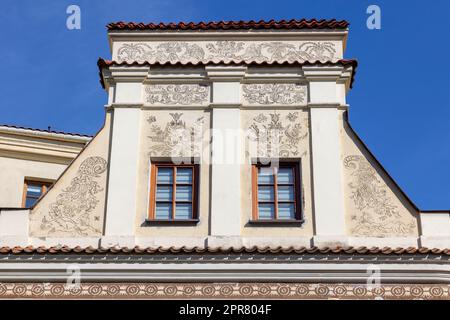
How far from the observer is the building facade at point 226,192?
13.3 m

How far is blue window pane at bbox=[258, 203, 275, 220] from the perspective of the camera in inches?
561

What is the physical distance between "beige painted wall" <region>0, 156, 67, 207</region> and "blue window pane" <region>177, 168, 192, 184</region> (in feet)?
16.5

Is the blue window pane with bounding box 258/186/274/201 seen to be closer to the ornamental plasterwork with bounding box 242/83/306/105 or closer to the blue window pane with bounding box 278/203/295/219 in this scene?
the blue window pane with bounding box 278/203/295/219

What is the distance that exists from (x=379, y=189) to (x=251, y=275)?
2899mm

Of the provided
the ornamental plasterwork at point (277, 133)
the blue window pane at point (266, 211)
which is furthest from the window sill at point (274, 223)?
the ornamental plasterwork at point (277, 133)

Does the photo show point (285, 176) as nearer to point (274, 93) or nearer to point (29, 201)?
point (274, 93)

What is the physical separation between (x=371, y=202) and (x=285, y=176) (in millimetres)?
1601

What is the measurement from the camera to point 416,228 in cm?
1405

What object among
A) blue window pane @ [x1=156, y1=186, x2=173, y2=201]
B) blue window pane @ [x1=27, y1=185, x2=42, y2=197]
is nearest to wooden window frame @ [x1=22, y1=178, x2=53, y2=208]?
blue window pane @ [x1=27, y1=185, x2=42, y2=197]
